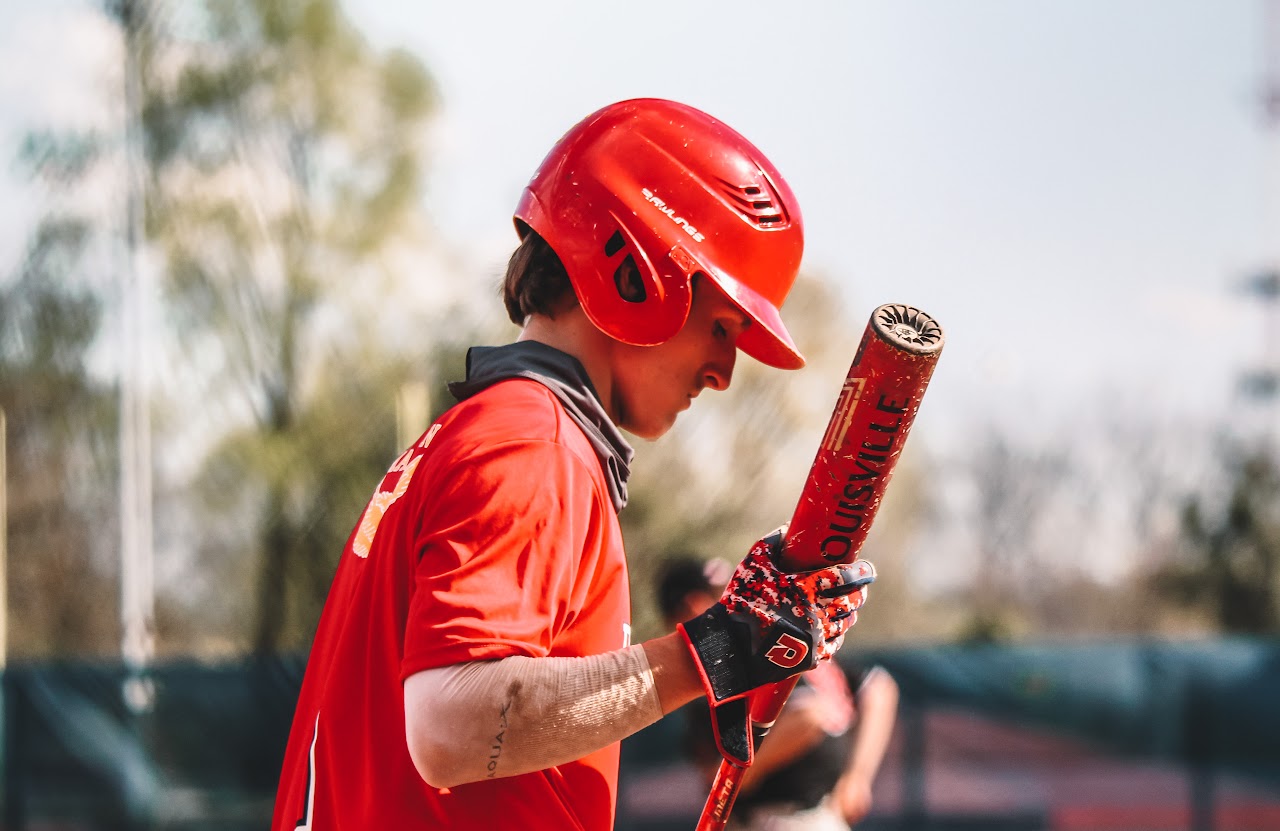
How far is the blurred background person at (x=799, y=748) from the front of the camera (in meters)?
5.46

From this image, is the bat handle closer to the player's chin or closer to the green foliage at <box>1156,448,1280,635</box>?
the player's chin

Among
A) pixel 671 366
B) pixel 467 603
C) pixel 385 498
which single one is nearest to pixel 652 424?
pixel 671 366

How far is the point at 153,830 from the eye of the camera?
1051cm

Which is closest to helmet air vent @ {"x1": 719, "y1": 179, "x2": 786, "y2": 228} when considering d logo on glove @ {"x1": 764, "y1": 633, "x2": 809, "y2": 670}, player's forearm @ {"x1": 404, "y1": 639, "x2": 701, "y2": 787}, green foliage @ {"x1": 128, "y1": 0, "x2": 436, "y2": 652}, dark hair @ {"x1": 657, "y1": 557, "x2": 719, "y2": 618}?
d logo on glove @ {"x1": 764, "y1": 633, "x2": 809, "y2": 670}

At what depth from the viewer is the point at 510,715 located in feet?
6.14

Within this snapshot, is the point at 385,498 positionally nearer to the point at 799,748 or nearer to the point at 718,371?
the point at 718,371

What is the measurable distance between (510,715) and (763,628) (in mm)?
472

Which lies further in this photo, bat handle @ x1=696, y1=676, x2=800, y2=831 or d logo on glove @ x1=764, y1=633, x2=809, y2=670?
bat handle @ x1=696, y1=676, x2=800, y2=831

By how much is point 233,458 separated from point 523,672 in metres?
23.6

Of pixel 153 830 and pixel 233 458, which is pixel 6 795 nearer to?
pixel 153 830

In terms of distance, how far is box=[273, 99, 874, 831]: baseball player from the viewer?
74.7 inches

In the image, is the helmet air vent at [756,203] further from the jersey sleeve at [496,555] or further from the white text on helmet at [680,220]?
the jersey sleeve at [496,555]

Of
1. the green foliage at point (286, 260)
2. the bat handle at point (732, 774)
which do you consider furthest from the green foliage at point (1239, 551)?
the bat handle at point (732, 774)

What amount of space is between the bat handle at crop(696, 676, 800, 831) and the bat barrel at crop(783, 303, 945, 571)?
0.41 metres
